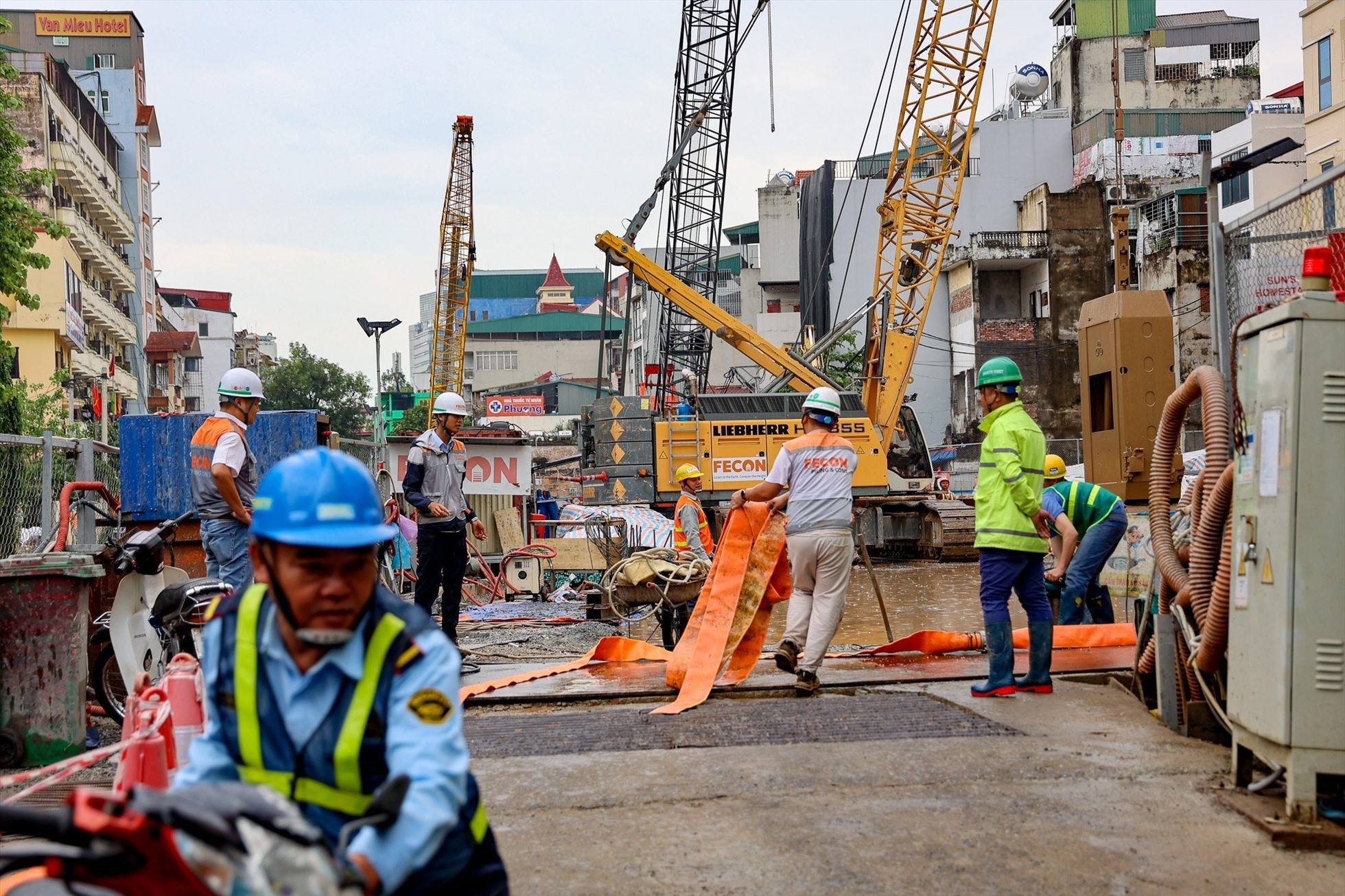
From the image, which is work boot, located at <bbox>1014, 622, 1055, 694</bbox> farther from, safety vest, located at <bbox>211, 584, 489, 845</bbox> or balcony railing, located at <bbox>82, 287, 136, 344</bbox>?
balcony railing, located at <bbox>82, 287, 136, 344</bbox>

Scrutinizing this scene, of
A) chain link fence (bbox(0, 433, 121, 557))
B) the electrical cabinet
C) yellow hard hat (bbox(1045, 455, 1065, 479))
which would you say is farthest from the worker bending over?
the electrical cabinet

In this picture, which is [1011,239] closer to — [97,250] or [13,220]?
[13,220]

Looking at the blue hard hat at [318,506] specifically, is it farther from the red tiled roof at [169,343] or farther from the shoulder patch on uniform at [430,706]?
the red tiled roof at [169,343]

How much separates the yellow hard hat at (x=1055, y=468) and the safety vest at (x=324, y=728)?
324 inches

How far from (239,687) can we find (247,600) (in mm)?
167

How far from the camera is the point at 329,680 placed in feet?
7.48

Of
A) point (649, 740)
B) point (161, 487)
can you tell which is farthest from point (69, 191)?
point (649, 740)

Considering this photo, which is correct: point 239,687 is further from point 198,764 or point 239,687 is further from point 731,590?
point 731,590

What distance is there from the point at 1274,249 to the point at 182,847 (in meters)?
6.03

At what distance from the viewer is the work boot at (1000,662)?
7.25 meters

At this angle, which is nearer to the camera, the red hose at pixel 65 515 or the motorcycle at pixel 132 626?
the motorcycle at pixel 132 626

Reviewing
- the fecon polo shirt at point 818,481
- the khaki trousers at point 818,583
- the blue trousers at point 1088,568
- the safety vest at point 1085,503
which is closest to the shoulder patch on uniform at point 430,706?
the khaki trousers at point 818,583

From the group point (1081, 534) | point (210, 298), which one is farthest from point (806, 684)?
point (210, 298)

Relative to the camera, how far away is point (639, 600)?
979 cm
